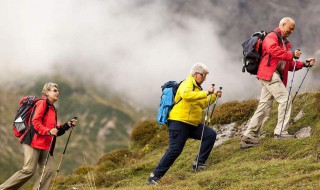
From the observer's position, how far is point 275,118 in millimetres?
17250

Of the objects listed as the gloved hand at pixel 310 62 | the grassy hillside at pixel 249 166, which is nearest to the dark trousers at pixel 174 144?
the grassy hillside at pixel 249 166

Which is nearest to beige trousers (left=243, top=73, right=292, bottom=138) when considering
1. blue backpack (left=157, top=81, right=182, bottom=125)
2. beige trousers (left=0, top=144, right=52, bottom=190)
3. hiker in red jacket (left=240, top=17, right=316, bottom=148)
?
hiker in red jacket (left=240, top=17, right=316, bottom=148)

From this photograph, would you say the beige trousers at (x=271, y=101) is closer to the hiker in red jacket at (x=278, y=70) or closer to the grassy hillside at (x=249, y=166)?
the hiker in red jacket at (x=278, y=70)

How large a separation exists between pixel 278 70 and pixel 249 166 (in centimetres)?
348

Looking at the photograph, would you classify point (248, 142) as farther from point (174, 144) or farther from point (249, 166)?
point (174, 144)

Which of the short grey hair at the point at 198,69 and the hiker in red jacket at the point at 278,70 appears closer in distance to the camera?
the short grey hair at the point at 198,69

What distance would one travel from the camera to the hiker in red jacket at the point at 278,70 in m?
12.9

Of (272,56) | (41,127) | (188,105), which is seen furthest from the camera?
(272,56)

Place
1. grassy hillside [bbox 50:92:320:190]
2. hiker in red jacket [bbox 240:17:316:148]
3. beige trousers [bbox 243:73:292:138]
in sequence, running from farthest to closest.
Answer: beige trousers [bbox 243:73:292:138]
hiker in red jacket [bbox 240:17:316:148]
grassy hillside [bbox 50:92:320:190]

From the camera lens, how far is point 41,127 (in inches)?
452

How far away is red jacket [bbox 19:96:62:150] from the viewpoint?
11.5m

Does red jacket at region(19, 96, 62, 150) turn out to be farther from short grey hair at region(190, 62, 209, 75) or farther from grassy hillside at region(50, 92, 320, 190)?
short grey hair at region(190, 62, 209, 75)

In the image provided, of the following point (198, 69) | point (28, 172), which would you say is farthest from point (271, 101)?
point (28, 172)

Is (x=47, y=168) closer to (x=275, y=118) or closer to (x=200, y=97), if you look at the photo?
(x=200, y=97)
